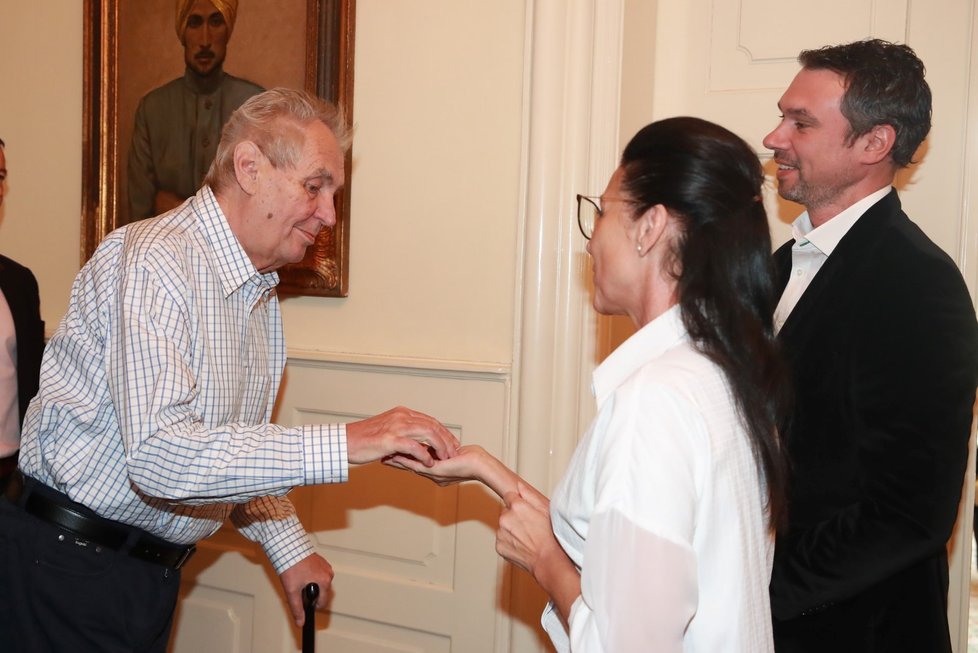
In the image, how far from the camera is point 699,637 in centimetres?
132

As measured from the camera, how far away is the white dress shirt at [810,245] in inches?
79.3

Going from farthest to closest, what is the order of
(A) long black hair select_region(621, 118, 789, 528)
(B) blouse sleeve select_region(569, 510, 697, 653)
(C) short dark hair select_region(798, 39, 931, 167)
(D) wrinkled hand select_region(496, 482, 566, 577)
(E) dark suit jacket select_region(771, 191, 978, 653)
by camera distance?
(C) short dark hair select_region(798, 39, 931, 167)
(E) dark suit jacket select_region(771, 191, 978, 653)
(D) wrinkled hand select_region(496, 482, 566, 577)
(A) long black hair select_region(621, 118, 789, 528)
(B) blouse sleeve select_region(569, 510, 697, 653)

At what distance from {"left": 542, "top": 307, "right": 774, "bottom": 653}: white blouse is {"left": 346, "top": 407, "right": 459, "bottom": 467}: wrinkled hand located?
0.57 metres

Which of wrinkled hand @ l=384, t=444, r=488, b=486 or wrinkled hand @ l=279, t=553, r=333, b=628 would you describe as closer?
wrinkled hand @ l=384, t=444, r=488, b=486

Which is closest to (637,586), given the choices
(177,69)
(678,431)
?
(678,431)

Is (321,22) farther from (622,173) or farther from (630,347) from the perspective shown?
(630,347)

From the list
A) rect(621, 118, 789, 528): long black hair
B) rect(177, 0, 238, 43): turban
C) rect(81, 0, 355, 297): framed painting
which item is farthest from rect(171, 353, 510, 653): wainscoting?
rect(621, 118, 789, 528): long black hair

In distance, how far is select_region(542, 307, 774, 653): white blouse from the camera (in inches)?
48.3

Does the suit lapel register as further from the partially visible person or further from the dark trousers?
the partially visible person

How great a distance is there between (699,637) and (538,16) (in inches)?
71.7

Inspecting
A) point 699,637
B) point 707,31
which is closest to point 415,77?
point 707,31

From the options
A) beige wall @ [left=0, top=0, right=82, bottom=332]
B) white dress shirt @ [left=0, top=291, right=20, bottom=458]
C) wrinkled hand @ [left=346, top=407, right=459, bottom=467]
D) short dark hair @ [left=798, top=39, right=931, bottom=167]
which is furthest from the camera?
beige wall @ [left=0, top=0, right=82, bottom=332]

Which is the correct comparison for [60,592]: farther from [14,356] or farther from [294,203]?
[14,356]

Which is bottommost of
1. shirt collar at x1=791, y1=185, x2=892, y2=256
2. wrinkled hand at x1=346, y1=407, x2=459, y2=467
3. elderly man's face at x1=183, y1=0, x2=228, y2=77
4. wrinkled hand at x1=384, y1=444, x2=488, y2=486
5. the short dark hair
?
wrinkled hand at x1=384, y1=444, x2=488, y2=486
